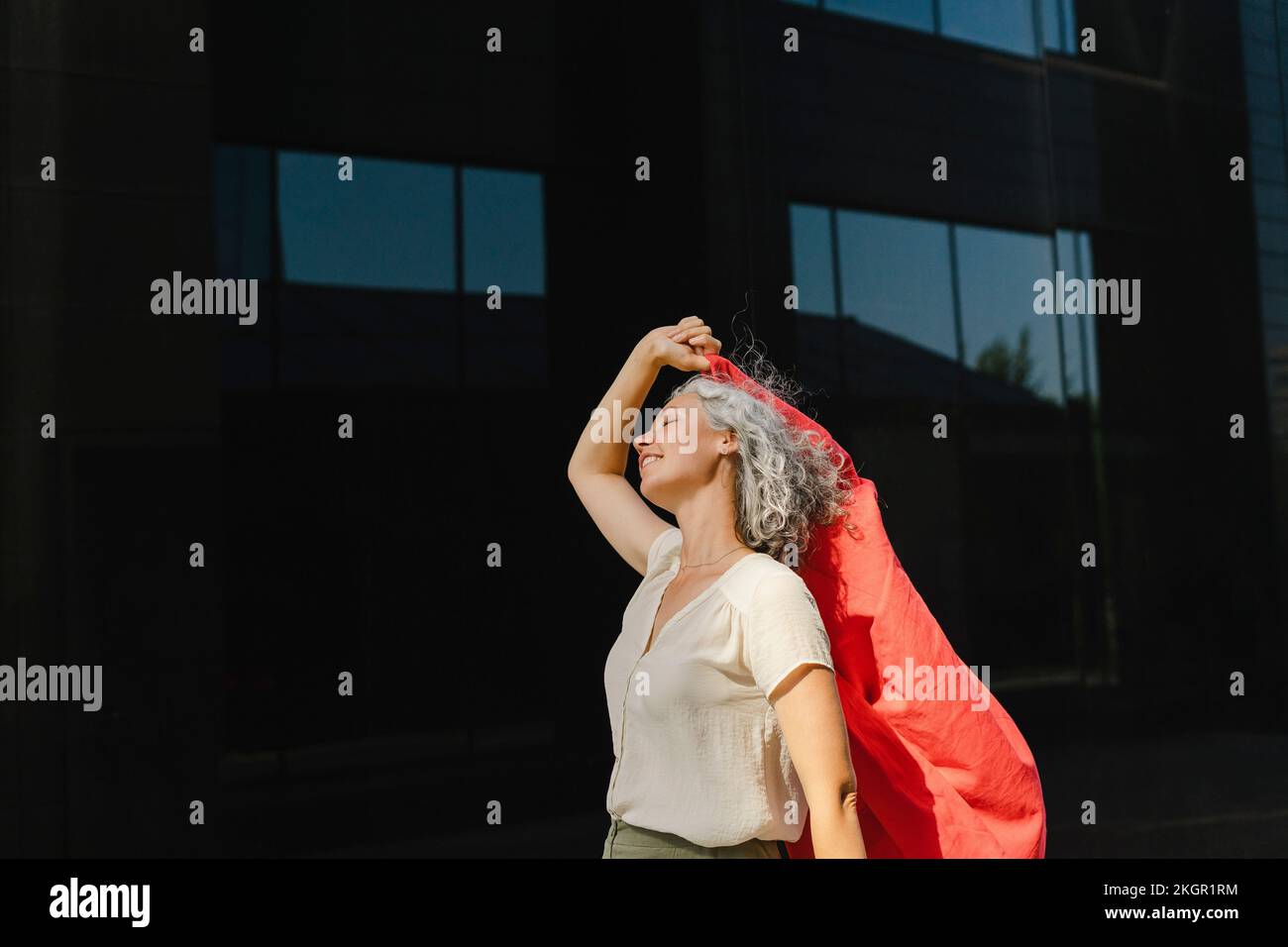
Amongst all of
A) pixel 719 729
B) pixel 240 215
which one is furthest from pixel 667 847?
pixel 240 215

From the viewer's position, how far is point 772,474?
2777mm

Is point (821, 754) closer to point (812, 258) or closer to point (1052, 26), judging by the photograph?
point (812, 258)

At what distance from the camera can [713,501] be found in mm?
2818

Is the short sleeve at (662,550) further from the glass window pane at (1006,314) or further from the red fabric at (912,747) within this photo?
the glass window pane at (1006,314)

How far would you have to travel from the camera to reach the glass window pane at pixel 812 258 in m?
4.99

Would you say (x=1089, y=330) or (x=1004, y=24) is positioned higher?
(x=1004, y=24)

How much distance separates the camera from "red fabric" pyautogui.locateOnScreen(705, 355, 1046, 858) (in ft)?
9.27

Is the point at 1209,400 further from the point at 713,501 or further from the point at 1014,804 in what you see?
the point at 713,501

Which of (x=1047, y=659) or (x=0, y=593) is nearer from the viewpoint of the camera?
(x=0, y=593)

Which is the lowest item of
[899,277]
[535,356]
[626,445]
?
[626,445]

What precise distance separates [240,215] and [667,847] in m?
3.29

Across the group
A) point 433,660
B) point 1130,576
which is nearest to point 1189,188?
point 1130,576

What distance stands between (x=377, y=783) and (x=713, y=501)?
2.42m

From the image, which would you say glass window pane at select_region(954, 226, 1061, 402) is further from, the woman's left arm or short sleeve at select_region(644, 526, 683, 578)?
the woman's left arm
